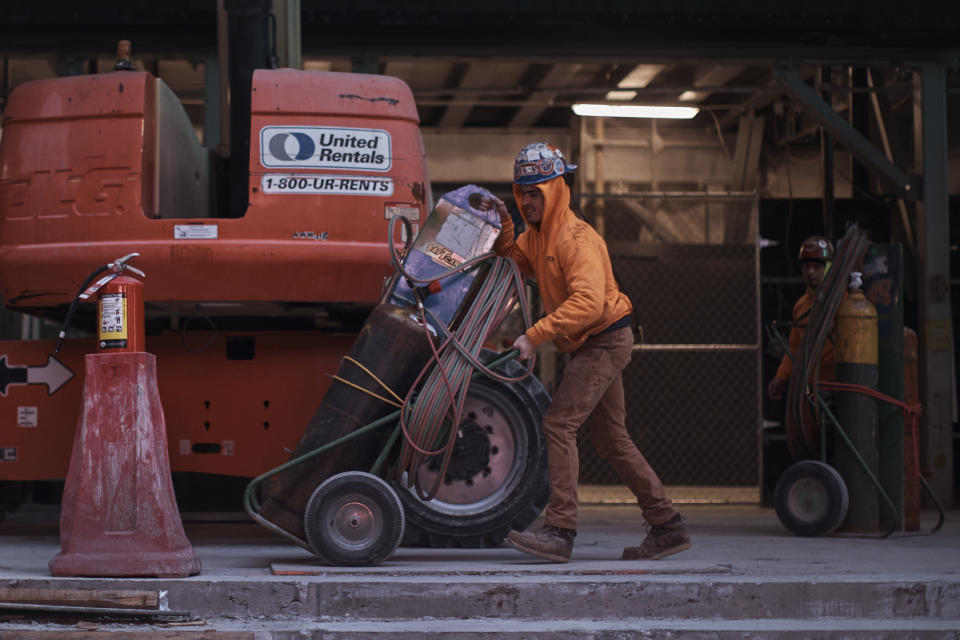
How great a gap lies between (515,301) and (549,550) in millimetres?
1392

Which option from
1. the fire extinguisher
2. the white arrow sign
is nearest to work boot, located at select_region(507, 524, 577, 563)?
the fire extinguisher

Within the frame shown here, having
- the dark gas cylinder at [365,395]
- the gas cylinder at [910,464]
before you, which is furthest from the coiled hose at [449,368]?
the gas cylinder at [910,464]

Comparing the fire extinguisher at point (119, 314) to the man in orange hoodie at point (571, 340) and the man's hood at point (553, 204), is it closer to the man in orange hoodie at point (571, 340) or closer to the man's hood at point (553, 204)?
the man in orange hoodie at point (571, 340)

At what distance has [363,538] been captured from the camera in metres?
6.29

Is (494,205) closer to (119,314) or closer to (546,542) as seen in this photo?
(546,542)

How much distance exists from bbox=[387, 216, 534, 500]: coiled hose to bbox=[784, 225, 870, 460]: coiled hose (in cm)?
272

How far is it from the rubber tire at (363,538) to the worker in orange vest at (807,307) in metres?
4.06

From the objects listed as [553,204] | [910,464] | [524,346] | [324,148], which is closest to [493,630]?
[524,346]

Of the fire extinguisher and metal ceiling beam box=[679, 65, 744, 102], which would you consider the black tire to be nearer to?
the fire extinguisher

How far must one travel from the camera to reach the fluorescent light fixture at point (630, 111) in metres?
13.3

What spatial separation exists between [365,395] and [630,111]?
295 inches

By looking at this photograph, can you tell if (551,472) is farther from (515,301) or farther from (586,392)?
(515,301)

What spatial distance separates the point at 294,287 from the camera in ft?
23.8

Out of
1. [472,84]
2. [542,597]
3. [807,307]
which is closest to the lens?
[542,597]
